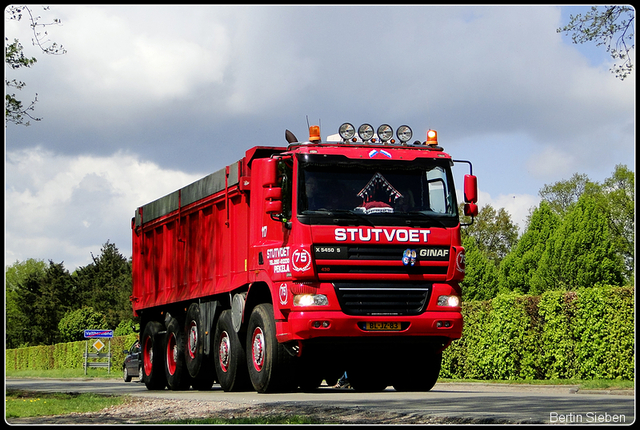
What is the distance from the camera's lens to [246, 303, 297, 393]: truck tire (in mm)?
14508

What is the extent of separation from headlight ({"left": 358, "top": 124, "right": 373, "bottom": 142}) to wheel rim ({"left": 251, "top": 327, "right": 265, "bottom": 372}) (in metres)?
3.68

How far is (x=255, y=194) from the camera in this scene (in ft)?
50.4

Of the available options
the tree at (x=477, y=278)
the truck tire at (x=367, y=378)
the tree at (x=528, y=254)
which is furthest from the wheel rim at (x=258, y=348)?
the tree at (x=477, y=278)

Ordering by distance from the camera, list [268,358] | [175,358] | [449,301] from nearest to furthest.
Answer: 1. [449,301]
2. [268,358]
3. [175,358]

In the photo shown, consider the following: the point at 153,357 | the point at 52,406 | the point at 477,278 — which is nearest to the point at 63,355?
the point at 477,278

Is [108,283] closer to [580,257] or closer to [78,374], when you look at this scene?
[78,374]

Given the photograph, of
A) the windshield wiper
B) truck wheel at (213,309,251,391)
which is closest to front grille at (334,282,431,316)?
the windshield wiper

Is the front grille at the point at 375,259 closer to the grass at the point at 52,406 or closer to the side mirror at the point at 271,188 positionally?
the side mirror at the point at 271,188

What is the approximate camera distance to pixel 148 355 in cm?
2184

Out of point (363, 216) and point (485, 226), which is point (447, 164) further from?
point (485, 226)

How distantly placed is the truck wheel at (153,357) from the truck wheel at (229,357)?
387 cm

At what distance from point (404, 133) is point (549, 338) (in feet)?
35.1

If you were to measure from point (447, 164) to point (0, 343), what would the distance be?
7398mm

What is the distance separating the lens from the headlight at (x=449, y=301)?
14.3 metres
